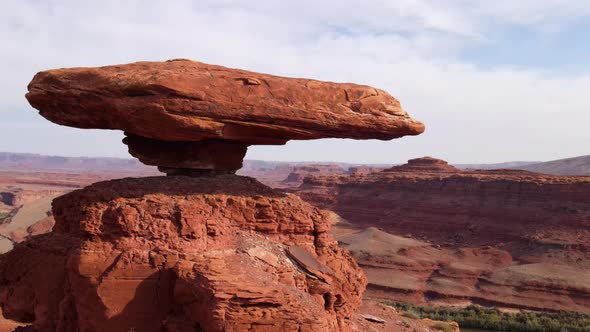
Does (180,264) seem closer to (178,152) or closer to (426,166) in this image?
(178,152)

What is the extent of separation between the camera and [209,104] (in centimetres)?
1047

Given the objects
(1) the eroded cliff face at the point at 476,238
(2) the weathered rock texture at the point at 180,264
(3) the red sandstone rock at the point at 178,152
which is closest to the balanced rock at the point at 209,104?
(3) the red sandstone rock at the point at 178,152

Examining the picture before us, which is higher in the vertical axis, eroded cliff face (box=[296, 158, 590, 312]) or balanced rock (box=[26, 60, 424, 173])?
balanced rock (box=[26, 60, 424, 173])

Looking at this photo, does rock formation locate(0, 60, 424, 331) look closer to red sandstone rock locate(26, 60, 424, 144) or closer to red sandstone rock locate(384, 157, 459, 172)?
red sandstone rock locate(26, 60, 424, 144)

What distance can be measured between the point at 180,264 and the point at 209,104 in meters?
3.11

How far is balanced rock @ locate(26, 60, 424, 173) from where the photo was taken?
404 inches

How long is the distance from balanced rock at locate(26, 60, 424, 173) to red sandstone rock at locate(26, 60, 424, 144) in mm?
19

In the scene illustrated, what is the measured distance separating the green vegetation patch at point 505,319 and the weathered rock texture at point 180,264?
54.6ft

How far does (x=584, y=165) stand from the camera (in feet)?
470

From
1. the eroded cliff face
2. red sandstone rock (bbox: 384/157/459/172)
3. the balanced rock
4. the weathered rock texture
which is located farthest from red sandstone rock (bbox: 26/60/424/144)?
red sandstone rock (bbox: 384/157/459/172)

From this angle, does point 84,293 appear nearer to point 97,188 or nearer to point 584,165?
point 97,188

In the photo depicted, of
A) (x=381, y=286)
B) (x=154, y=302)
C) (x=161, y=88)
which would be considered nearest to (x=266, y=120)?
(x=161, y=88)

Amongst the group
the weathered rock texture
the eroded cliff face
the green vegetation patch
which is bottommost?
the green vegetation patch

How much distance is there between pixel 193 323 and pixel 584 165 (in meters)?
156
